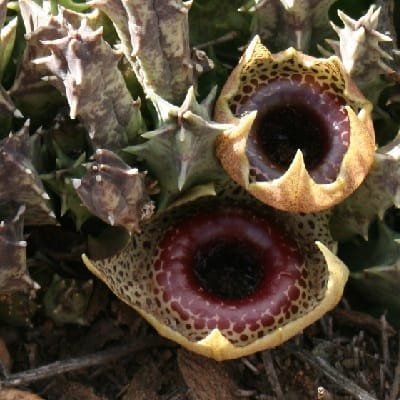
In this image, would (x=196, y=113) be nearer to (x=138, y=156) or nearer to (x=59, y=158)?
(x=138, y=156)

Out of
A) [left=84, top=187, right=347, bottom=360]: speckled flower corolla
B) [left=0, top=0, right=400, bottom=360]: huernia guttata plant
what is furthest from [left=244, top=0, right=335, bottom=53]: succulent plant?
[left=84, top=187, right=347, bottom=360]: speckled flower corolla

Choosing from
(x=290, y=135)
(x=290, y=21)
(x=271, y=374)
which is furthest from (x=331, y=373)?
(x=290, y=21)

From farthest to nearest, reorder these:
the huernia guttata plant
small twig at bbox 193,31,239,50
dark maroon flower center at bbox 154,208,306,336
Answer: small twig at bbox 193,31,239,50
dark maroon flower center at bbox 154,208,306,336
the huernia guttata plant

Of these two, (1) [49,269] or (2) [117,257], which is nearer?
(2) [117,257]

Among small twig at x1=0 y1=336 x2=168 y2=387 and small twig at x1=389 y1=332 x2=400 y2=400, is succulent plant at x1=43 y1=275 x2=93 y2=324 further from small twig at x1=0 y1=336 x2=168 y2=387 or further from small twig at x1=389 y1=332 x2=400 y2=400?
small twig at x1=389 y1=332 x2=400 y2=400

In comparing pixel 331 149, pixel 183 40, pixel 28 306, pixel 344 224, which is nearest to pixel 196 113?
pixel 183 40

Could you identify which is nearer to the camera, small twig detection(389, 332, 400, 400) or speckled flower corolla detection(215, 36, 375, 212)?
speckled flower corolla detection(215, 36, 375, 212)

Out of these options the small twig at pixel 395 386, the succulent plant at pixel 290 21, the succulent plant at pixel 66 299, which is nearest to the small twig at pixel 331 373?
the small twig at pixel 395 386

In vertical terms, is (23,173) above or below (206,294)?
above

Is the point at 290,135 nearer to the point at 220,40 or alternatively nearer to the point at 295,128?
the point at 295,128
